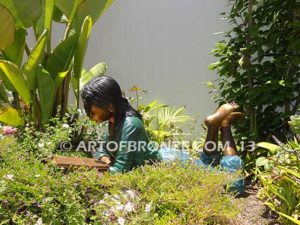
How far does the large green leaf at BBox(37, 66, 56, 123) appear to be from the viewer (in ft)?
→ 14.0

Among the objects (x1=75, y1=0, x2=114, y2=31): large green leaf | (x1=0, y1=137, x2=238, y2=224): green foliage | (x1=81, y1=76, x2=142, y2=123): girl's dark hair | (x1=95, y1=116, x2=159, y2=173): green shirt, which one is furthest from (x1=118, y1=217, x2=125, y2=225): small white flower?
(x1=75, y1=0, x2=114, y2=31): large green leaf

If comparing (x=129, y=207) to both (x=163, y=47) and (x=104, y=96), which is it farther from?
(x=163, y=47)

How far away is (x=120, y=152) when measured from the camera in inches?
124

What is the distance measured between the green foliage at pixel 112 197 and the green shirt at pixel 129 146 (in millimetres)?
519

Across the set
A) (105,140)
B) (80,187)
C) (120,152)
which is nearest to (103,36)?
(105,140)

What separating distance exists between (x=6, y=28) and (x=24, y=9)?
30cm

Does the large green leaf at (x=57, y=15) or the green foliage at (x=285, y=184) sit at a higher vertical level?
the large green leaf at (x=57, y=15)

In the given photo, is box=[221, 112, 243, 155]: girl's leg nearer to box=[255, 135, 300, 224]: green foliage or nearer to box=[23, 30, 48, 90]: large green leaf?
box=[255, 135, 300, 224]: green foliage

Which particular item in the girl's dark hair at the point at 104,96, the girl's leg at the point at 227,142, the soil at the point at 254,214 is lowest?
the soil at the point at 254,214

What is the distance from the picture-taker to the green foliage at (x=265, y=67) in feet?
14.7

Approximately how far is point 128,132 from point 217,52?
2225 millimetres

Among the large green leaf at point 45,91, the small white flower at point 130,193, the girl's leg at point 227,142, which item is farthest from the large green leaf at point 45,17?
the small white flower at point 130,193

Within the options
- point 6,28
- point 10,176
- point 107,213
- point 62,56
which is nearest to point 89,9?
point 62,56

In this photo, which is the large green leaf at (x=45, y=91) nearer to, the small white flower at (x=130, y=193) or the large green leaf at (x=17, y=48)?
the large green leaf at (x=17, y=48)
